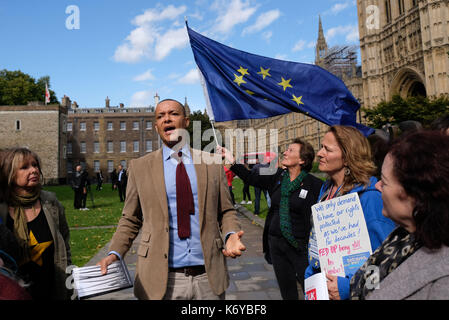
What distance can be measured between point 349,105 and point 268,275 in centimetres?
294

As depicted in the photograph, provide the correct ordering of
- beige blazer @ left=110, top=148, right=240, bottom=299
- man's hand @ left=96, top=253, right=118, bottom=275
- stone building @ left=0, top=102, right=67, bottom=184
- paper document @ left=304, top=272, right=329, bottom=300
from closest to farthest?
paper document @ left=304, top=272, right=329, bottom=300 → man's hand @ left=96, top=253, right=118, bottom=275 → beige blazer @ left=110, top=148, right=240, bottom=299 → stone building @ left=0, top=102, right=67, bottom=184

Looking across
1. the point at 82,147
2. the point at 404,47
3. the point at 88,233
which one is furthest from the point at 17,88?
the point at 404,47

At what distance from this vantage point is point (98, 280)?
1.93 m

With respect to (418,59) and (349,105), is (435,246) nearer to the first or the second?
(349,105)

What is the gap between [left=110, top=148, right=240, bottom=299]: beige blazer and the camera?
2.30 m

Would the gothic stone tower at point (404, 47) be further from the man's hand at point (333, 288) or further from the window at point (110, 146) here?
the man's hand at point (333, 288)

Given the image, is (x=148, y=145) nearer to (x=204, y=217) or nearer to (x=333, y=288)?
(x=204, y=217)

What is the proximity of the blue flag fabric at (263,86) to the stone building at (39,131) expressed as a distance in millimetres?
47925

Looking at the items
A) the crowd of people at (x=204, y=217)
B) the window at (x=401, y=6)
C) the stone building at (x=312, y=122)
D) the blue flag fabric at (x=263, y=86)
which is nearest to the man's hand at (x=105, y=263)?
the crowd of people at (x=204, y=217)

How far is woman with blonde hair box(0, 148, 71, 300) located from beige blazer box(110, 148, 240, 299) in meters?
0.74

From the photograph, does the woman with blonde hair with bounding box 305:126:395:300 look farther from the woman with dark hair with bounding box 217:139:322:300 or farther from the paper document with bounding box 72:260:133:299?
the paper document with bounding box 72:260:133:299

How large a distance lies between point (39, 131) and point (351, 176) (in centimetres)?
5196

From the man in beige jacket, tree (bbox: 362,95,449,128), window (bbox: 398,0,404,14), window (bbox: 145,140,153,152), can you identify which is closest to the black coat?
the man in beige jacket

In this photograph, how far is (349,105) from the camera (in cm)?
456
